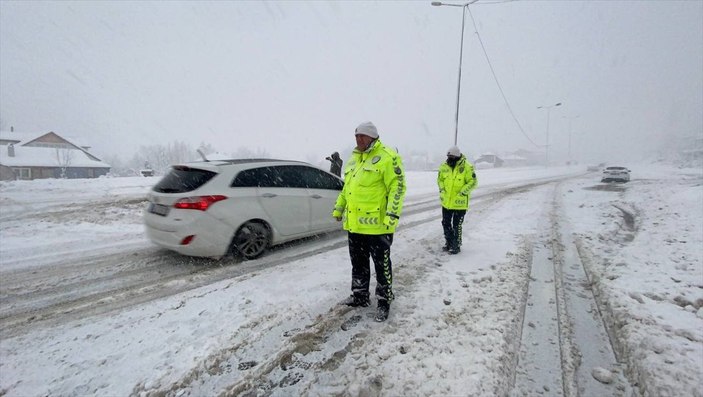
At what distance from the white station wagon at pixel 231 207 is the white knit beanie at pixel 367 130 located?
8.25 feet

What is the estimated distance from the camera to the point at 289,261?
525 cm

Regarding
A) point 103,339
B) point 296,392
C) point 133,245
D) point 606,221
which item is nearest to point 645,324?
point 296,392

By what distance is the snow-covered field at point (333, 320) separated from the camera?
99.3 inches

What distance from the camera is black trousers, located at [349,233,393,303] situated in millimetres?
3426

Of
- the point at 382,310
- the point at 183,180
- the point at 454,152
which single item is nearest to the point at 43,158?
the point at 183,180

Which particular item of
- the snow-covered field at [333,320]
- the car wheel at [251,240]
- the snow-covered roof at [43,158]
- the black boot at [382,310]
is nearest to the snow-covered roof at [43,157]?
the snow-covered roof at [43,158]

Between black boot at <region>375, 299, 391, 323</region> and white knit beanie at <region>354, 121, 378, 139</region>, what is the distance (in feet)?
5.55

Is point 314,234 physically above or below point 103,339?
above

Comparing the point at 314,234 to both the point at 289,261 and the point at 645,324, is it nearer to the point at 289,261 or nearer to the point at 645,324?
the point at 289,261

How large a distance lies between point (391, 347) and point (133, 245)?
18.1 ft

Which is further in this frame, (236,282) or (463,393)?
(236,282)

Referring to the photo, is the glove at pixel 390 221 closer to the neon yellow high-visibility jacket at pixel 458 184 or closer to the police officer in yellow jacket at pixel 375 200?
the police officer in yellow jacket at pixel 375 200

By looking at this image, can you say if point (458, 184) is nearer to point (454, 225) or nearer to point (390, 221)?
point (454, 225)

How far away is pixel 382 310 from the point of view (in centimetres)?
343
